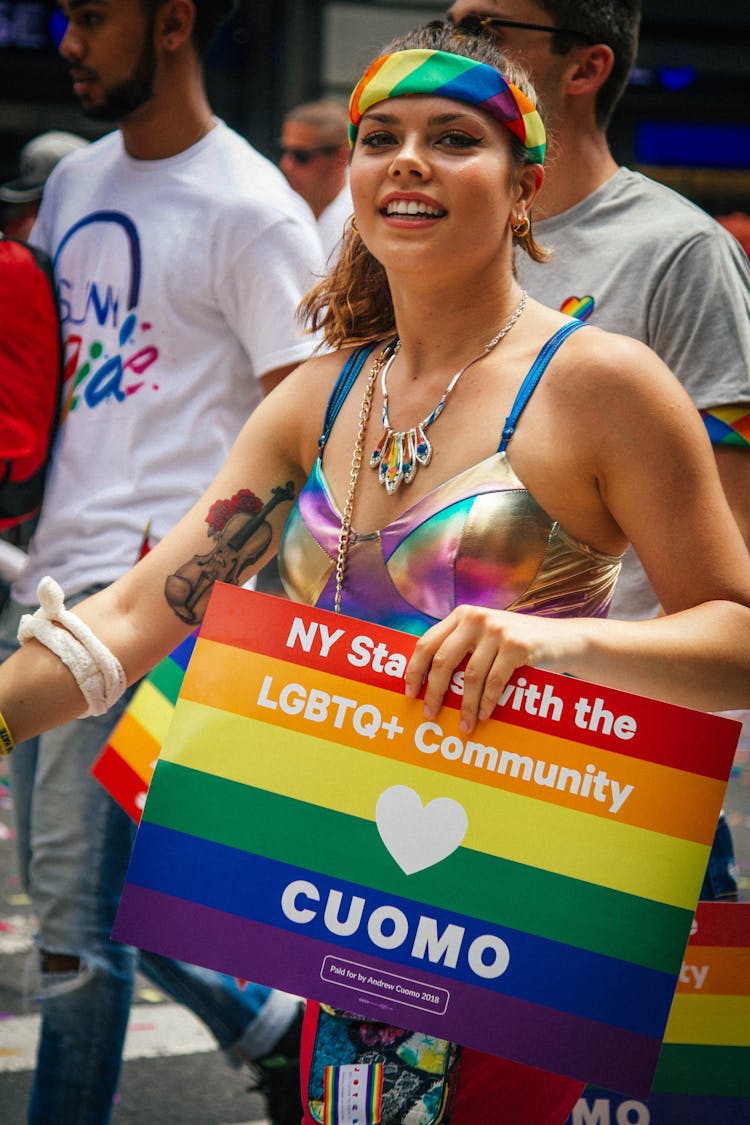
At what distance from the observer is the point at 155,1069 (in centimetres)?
420

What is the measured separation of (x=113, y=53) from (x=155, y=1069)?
2589 mm

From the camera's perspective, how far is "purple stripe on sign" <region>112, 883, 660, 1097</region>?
72.6 inches

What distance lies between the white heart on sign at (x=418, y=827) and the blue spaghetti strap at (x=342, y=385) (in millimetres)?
638

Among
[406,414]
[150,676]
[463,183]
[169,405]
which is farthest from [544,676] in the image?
A: [169,405]

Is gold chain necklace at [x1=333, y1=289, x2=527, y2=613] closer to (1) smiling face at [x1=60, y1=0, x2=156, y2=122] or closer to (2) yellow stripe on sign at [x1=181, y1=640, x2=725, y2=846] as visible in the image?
(2) yellow stripe on sign at [x1=181, y1=640, x2=725, y2=846]

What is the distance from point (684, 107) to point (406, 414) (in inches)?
493

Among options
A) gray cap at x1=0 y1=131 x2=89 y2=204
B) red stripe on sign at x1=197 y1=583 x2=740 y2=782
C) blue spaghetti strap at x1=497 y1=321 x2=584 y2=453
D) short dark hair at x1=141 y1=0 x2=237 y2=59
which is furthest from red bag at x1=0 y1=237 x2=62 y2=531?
gray cap at x1=0 y1=131 x2=89 y2=204

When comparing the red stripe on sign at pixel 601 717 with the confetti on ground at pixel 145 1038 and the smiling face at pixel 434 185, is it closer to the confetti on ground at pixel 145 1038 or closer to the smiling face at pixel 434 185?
the smiling face at pixel 434 185

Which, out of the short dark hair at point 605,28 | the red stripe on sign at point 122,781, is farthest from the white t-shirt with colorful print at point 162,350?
Result: the short dark hair at point 605,28

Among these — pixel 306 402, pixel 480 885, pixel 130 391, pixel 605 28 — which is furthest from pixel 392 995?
pixel 605 28

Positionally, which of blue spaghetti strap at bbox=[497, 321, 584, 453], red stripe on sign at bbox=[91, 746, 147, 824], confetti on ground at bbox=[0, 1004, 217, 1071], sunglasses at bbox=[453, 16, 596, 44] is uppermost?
sunglasses at bbox=[453, 16, 596, 44]

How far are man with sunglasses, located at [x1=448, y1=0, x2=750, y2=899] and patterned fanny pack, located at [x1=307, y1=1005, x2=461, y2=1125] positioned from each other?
861 mm

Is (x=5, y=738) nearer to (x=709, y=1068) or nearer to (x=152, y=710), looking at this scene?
(x=152, y=710)

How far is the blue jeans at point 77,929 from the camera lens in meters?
3.24
